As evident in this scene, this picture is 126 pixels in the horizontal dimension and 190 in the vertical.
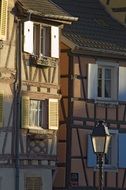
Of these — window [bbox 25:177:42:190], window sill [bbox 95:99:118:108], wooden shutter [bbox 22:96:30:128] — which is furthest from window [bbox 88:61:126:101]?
window [bbox 25:177:42:190]

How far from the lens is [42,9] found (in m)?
30.1

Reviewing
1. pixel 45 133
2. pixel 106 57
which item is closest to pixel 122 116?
pixel 106 57

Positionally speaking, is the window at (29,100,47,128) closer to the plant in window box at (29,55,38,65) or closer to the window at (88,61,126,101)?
the plant in window box at (29,55,38,65)

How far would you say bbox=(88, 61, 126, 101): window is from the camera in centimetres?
3212

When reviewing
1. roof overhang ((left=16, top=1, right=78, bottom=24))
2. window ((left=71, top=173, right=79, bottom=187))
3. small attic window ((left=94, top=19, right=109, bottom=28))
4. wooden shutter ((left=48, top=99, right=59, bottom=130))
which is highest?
roof overhang ((left=16, top=1, right=78, bottom=24))

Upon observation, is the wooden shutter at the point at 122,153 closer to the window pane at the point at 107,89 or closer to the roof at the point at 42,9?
the window pane at the point at 107,89

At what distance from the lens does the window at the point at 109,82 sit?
32125 millimetres

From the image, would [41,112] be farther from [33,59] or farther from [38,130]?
[33,59]

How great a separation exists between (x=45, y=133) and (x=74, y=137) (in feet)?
6.68

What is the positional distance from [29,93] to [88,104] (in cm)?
331

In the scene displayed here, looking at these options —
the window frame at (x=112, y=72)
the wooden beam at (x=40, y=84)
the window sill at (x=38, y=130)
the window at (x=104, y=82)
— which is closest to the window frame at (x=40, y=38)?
the wooden beam at (x=40, y=84)

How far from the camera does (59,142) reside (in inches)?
1219

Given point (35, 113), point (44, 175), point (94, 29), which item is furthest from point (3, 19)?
point (94, 29)

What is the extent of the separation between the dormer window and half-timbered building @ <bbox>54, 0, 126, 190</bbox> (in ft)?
3.86
